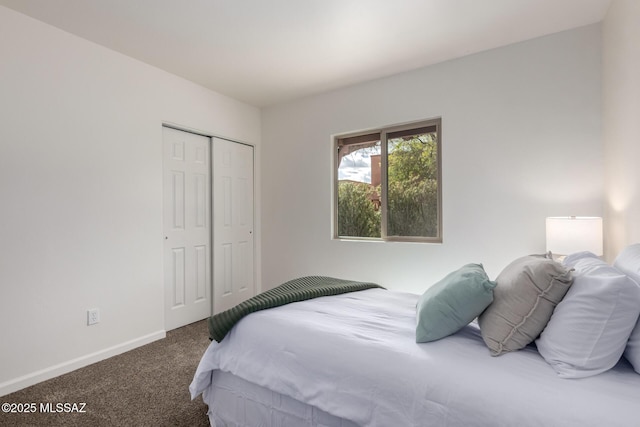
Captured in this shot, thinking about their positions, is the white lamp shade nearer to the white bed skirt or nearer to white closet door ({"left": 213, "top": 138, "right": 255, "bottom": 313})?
the white bed skirt

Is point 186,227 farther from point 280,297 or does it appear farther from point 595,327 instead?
point 595,327

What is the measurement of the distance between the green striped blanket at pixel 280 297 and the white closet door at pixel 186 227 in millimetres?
1646

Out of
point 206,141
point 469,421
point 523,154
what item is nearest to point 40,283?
point 206,141

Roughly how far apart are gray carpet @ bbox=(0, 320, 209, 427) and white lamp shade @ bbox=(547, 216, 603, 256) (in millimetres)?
2452

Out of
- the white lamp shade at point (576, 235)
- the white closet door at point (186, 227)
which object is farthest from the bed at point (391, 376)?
the white closet door at point (186, 227)

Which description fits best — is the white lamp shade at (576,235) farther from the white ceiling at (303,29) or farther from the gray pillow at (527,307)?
the white ceiling at (303,29)

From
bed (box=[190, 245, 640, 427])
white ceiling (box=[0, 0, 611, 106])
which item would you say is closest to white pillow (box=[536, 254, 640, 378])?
bed (box=[190, 245, 640, 427])

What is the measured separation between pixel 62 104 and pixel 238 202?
1943 millimetres

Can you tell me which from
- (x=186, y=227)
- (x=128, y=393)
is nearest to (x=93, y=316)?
(x=128, y=393)

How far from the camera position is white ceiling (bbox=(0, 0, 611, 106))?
226 cm

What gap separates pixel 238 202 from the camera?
4090mm

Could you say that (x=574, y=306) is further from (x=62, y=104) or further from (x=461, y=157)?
(x=62, y=104)

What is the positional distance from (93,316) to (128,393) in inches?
33.1

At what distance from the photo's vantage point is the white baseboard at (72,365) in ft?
7.30
